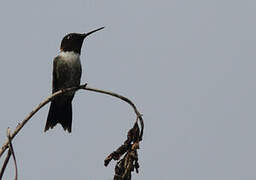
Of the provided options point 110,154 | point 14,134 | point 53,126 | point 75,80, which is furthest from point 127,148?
point 75,80

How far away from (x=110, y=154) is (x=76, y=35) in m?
5.89

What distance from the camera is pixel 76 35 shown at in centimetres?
977

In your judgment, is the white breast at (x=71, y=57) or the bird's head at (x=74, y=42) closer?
the white breast at (x=71, y=57)

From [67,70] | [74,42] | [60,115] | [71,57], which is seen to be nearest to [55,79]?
[67,70]

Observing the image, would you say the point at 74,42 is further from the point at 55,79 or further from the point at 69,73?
the point at 55,79

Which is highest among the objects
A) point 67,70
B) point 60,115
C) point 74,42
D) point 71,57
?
point 74,42

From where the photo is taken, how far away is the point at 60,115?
29.6 ft

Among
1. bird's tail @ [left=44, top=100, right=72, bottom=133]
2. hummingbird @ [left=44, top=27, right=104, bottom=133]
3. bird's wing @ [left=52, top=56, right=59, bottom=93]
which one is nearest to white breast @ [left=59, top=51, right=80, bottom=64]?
hummingbird @ [left=44, top=27, right=104, bottom=133]

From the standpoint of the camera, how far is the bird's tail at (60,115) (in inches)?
341

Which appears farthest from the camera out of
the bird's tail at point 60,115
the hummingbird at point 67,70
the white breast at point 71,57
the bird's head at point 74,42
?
the bird's head at point 74,42

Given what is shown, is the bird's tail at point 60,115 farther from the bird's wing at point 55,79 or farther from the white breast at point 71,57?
the white breast at point 71,57

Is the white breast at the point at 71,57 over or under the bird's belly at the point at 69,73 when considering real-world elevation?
over

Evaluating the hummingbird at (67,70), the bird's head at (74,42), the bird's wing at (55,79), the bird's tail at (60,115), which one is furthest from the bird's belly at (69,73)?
the bird's tail at (60,115)

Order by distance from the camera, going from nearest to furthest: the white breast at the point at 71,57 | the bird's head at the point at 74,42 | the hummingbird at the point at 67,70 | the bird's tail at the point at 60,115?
the bird's tail at the point at 60,115, the hummingbird at the point at 67,70, the white breast at the point at 71,57, the bird's head at the point at 74,42
